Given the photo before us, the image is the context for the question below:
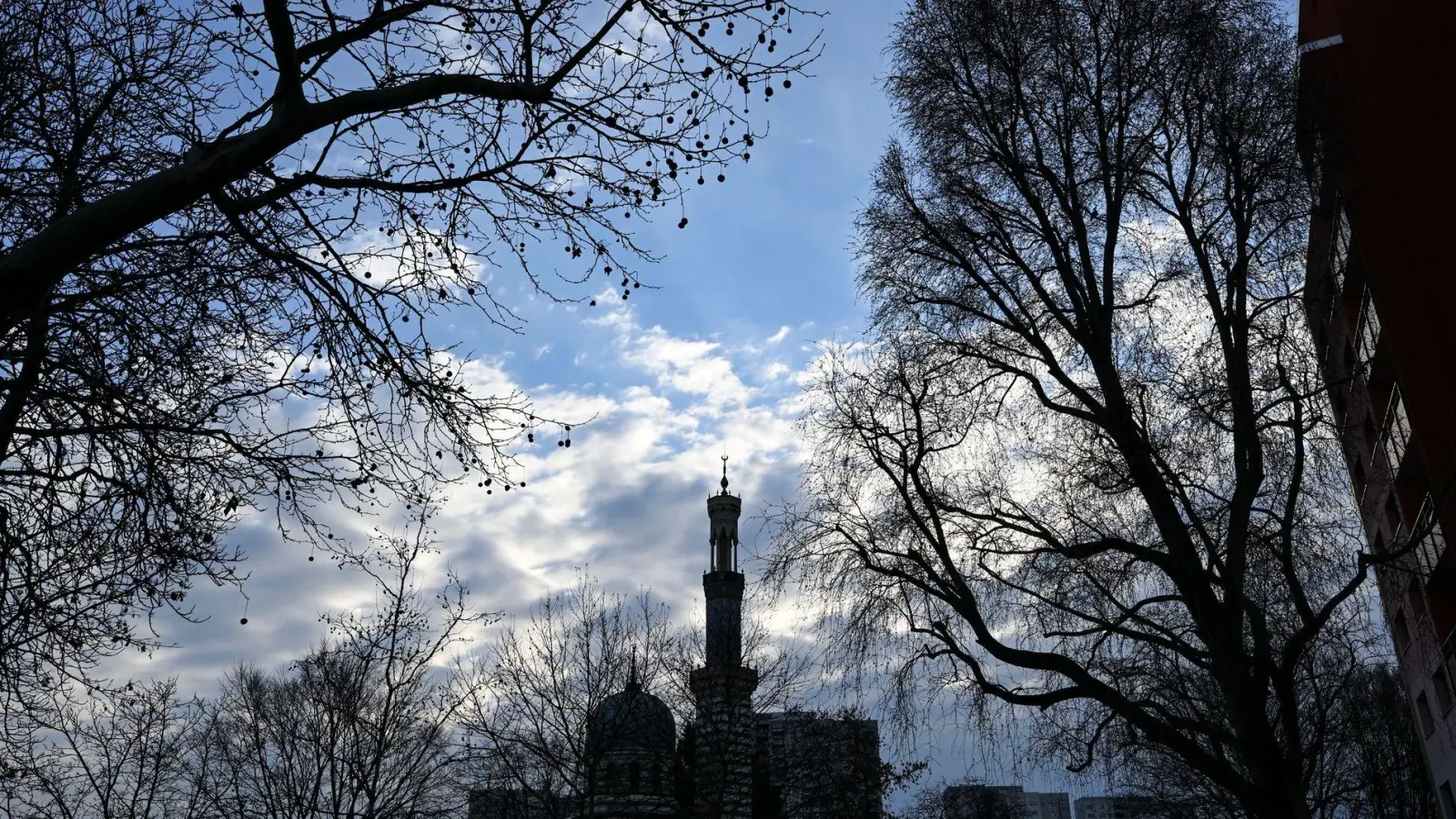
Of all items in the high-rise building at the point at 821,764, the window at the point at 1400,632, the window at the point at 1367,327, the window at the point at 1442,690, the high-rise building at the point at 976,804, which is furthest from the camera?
the high-rise building at the point at 976,804

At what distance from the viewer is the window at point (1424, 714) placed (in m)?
24.2

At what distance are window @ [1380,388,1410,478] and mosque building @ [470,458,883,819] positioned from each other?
1717cm

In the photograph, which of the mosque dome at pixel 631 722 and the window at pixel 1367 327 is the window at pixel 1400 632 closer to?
the window at pixel 1367 327

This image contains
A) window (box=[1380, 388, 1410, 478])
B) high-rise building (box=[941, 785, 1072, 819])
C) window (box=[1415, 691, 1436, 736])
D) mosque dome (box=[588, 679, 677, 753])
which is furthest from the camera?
high-rise building (box=[941, 785, 1072, 819])

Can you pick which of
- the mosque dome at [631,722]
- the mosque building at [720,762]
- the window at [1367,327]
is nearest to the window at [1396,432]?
the window at [1367,327]

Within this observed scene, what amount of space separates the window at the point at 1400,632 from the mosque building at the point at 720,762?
14343mm

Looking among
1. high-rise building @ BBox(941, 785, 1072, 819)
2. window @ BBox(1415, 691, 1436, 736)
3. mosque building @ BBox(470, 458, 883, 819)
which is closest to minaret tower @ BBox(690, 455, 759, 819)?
mosque building @ BBox(470, 458, 883, 819)

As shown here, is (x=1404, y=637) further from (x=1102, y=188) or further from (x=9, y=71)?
(x=9, y=71)

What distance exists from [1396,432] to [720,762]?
1872 cm

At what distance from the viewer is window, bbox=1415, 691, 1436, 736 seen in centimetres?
2425

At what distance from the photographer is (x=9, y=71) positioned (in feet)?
27.3

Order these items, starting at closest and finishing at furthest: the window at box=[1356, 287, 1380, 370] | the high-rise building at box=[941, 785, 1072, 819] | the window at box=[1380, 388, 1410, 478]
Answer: the window at box=[1380, 388, 1410, 478] → the window at box=[1356, 287, 1380, 370] → the high-rise building at box=[941, 785, 1072, 819]

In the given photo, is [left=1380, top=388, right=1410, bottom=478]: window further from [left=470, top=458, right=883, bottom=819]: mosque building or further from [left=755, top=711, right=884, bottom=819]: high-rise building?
[left=755, top=711, right=884, bottom=819]: high-rise building

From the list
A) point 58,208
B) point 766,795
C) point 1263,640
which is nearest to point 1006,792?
point 766,795
